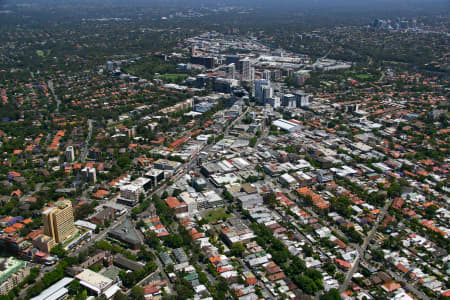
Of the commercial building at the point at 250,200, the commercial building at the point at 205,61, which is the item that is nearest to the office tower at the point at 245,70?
the commercial building at the point at 205,61

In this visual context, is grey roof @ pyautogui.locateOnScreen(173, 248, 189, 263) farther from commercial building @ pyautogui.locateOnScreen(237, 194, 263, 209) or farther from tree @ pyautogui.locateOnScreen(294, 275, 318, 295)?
commercial building @ pyautogui.locateOnScreen(237, 194, 263, 209)

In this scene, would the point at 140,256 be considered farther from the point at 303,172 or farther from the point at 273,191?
the point at 303,172

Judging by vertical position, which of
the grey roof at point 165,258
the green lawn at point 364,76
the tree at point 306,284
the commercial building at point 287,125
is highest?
the green lawn at point 364,76

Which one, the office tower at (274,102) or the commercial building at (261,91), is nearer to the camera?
the office tower at (274,102)

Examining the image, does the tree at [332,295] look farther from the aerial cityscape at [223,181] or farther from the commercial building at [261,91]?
the commercial building at [261,91]

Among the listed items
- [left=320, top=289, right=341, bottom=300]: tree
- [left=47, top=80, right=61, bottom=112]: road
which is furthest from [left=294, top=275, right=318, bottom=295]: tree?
[left=47, top=80, right=61, bottom=112]: road
